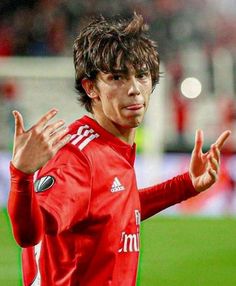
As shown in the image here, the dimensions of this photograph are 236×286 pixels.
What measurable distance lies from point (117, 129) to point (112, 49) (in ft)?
1.15

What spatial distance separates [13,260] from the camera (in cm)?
948

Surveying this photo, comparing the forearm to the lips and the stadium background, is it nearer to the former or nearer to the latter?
the lips

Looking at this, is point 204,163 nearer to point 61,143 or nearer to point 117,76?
point 117,76

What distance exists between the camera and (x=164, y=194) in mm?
4516

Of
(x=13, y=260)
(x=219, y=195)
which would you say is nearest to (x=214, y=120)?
(x=219, y=195)

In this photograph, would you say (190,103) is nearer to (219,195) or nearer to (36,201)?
(219,195)

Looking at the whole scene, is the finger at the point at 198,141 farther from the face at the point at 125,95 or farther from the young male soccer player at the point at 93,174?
the face at the point at 125,95

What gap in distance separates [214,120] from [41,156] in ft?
41.7

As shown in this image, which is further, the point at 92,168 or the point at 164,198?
the point at 164,198

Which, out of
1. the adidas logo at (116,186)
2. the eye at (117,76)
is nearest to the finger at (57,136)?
the adidas logo at (116,186)

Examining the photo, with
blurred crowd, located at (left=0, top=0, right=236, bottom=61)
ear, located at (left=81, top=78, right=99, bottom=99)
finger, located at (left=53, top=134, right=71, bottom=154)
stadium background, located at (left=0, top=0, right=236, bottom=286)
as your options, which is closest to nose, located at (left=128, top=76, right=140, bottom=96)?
ear, located at (left=81, top=78, right=99, bottom=99)

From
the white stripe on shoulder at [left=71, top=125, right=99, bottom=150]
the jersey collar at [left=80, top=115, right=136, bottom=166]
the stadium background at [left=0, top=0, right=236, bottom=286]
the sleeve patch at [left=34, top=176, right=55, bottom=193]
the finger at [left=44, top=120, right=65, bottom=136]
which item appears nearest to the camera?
the finger at [left=44, top=120, right=65, bottom=136]

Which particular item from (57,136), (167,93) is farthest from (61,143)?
(167,93)

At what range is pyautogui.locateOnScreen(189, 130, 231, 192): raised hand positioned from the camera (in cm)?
423
